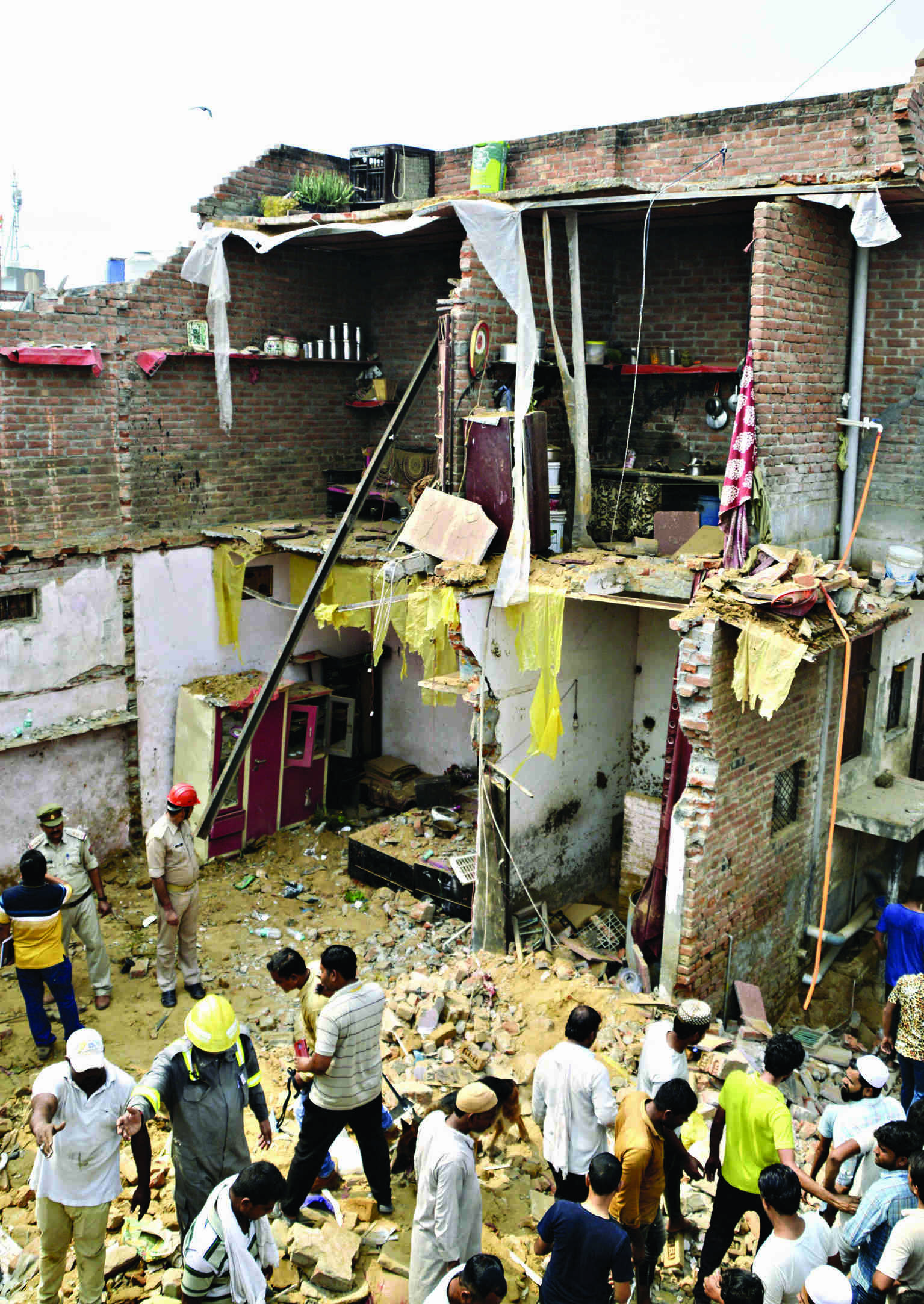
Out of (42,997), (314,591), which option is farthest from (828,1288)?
(314,591)

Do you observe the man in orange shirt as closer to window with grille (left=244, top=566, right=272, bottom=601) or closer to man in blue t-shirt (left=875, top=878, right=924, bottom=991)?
man in blue t-shirt (left=875, top=878, right=924, bottom=991)

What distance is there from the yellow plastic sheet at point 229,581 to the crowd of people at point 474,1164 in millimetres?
6233

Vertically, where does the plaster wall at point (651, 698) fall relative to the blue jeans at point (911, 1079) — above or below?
above

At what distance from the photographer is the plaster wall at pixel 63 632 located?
9.59m

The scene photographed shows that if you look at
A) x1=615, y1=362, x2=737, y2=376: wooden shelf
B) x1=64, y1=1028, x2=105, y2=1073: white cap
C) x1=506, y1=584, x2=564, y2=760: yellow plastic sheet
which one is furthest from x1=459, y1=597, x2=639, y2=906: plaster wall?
x1=64, y1=1028, x2=105, y2=1073: white cap

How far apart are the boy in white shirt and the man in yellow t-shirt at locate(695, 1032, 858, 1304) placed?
1.61 feet

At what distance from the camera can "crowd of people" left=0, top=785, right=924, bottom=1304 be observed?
3.88m

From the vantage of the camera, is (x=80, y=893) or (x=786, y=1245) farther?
(x=80, y=893)

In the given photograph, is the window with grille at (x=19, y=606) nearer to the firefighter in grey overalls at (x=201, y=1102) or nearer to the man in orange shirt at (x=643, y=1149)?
the firefighter in grey overalls at (x=201, y=1102)

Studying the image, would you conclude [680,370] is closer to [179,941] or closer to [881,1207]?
[179,941]

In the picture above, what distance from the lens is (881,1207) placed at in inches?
168

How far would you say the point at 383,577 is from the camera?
8.67 meters

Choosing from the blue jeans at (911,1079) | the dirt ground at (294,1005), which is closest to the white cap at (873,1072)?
the blue jeans at (911,1079)

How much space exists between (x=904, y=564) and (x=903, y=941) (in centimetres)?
301
